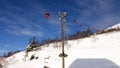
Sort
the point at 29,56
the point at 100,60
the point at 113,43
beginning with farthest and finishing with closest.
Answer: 1. the point at 29,56
2. the point at 113,43
3. the point at 100,60

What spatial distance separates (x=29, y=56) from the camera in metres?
54.7

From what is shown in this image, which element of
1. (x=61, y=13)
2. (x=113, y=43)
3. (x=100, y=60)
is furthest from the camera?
(x=113, y=43)

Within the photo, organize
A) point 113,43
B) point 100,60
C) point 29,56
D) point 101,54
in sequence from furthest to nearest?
point 29,56 → point 113,43 → point 101,54 → point 100,60

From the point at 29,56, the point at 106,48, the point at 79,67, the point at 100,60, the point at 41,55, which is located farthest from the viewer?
the point at 29,56

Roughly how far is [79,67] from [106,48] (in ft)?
Result: 36.6

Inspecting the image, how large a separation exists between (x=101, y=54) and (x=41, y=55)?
1579 centimetres

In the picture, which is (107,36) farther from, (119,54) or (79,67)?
(79,67)

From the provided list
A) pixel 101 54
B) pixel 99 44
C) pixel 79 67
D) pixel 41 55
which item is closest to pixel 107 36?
pixel 99 44

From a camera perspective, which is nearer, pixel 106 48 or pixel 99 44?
pixel 106 48

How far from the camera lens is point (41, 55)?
4894 cm

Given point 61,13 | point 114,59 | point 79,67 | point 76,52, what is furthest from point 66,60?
point 61,13

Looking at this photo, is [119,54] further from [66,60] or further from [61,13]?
[61,13]

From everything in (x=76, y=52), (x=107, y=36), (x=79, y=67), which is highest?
(x=107, y=36)

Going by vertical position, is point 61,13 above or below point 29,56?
above
